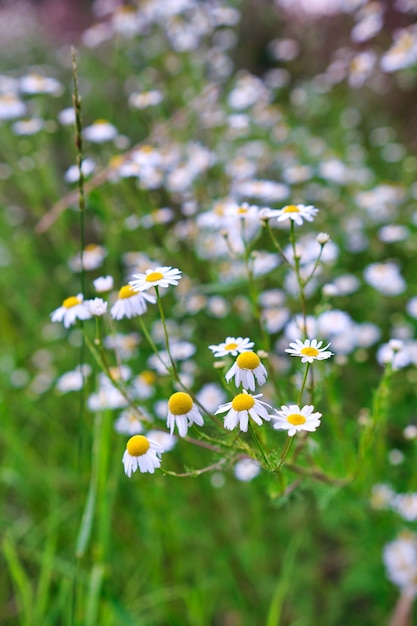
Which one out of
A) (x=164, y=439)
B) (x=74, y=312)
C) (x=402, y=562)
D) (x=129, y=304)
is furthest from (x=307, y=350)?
(x=402, y=562)

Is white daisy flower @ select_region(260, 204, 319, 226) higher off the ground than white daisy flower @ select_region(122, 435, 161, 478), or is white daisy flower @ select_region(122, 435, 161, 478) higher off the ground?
white daisy flower @ select_region(260, 204, 319, 226)

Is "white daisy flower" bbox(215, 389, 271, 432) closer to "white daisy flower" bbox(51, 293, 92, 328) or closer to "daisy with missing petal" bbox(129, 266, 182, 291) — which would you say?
"daisy with missing petal" bbox(129, 266, 182, 291)

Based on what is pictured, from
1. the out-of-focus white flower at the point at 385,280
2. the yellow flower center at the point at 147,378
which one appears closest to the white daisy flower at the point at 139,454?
the yellow flower center at the point at 147,378

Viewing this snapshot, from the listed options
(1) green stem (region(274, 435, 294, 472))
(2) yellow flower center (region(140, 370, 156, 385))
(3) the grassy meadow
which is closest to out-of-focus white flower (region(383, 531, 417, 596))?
(3) the grassy meadow

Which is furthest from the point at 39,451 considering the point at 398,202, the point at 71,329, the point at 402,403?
the point at 398,202

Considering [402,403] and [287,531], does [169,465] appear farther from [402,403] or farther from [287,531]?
[402,403]

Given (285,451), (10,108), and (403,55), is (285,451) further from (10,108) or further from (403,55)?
(10,108)
